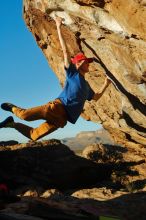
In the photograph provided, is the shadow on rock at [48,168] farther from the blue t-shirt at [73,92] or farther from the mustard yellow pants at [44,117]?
the blue t-shirt at [73,92]

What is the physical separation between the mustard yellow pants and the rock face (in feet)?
9.68

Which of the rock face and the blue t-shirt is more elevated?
the rock face

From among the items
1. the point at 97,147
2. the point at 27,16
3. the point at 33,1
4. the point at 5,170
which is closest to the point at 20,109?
the point at 33,1

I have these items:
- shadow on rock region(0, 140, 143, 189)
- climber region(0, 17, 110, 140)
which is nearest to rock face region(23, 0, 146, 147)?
climber region(0, 17, 110, 140)

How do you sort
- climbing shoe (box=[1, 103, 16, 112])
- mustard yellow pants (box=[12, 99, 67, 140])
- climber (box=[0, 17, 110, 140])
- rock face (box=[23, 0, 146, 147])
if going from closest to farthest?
climber (box=[0, 17, 110, 140]) < mustard yellow pants (box=[12, 99, 67, 140]) < climbing shoe (box=[1, 103, 16, 112]) < rock face (box=[23, 0, 146, 147])

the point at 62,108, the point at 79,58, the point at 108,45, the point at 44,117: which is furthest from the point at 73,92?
the point at 108,45

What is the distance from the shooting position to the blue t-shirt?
32.9 feet

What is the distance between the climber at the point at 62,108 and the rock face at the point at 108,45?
1568 millimetres

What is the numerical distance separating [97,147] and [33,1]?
606 inches

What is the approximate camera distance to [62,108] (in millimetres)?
10156

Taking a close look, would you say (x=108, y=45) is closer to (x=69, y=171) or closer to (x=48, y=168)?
(x=69, y=171)

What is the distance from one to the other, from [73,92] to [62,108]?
53 cm

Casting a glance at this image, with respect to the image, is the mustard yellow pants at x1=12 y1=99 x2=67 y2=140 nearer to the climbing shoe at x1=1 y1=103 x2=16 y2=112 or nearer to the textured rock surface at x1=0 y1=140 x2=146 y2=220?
the climbing shoe at x1=1 y1=103 x2=16 y2=112

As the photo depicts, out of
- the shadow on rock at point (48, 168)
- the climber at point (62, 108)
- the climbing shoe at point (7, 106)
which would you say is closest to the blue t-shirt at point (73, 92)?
the climber at point (62, 108)
